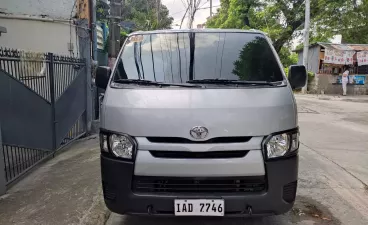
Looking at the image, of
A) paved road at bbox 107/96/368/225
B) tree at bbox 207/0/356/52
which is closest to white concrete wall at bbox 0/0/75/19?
paved road at bbox 107/96/368/225

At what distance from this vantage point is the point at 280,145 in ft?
8.89

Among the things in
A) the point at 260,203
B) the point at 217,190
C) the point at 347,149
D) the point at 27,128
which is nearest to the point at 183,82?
the point at 217,190

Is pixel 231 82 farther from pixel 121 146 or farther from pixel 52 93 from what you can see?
pixel 52 93

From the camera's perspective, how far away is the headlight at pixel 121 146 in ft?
8.83

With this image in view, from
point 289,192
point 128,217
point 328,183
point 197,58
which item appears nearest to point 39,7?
point 197,58

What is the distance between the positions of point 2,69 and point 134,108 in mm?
2374

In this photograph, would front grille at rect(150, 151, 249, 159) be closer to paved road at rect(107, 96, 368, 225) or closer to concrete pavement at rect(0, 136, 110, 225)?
paved road at rect(107, 96, 368, 225)

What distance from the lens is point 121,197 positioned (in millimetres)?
2734

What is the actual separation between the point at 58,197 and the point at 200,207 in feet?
6.91

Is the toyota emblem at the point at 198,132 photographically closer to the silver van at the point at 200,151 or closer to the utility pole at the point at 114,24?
the silver van at the point at 200,151

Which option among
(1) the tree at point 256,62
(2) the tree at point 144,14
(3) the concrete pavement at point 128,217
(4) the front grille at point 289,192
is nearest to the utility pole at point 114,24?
(3) the concrete pavement at point 128,217

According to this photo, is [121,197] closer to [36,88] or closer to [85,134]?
[36,88]

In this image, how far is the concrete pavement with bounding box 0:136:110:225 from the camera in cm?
344

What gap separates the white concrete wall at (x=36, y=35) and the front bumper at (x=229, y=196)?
586 centimetres
